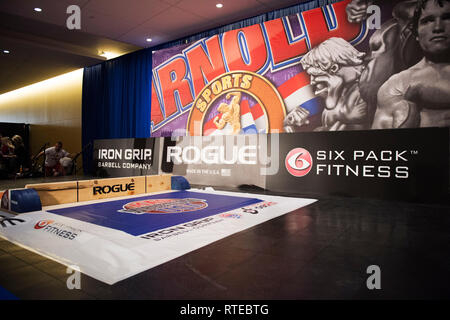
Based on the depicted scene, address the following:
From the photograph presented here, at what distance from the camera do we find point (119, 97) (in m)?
8.16

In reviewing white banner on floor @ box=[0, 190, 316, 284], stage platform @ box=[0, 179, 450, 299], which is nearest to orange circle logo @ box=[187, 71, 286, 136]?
white banner on floor @ box=[0, 190, 316, 284]

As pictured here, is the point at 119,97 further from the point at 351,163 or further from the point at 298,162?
the point at 351,163

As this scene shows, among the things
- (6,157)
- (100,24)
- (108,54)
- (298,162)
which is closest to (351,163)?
(298,162)

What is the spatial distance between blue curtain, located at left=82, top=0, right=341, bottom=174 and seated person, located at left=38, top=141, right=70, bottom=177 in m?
1.22

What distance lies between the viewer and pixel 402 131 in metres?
3.55

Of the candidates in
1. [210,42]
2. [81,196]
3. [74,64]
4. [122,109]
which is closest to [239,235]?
[81,196]

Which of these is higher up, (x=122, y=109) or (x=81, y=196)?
(x=122, y=109)

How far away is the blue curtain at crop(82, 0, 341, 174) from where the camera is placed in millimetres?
7449

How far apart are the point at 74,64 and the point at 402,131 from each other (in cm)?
889

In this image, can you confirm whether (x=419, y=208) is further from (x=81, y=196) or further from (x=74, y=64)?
(x=74, y=64)

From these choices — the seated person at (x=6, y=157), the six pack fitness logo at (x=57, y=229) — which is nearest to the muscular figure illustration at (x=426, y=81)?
the six pack fitness logo at (x=57, y=229)

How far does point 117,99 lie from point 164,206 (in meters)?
6.14

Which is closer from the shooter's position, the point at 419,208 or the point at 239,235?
the point at 239,235

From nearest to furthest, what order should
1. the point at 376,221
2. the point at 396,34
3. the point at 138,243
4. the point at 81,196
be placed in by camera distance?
1. the point at 138,243
2. the point at 376,221
3. the point at 81,196
4. the point at 396,34
